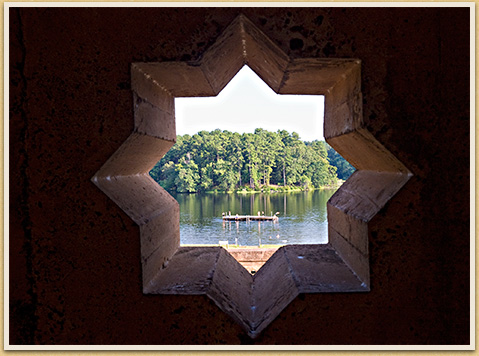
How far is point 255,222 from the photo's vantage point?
31219mm

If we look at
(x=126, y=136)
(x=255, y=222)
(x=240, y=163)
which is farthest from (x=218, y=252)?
(x=240, y=163)

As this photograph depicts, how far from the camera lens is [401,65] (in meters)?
1.16

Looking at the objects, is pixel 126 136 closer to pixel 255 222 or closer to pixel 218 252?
pixel 218 252

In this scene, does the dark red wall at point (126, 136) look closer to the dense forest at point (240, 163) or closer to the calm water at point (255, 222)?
the calm water at point (255, 222)

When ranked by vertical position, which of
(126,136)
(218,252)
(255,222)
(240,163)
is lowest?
(255,222)

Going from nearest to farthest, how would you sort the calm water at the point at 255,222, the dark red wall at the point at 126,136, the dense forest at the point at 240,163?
the dark red wall at the point at 126,136 → the calm water at the point at 255,222 → the dense forest at the point at 240,163

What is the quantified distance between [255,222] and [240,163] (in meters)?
8.46

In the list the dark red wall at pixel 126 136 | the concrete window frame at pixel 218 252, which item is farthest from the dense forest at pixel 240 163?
the dark red wall at pixel 126 136

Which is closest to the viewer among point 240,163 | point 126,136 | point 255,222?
point 126,136

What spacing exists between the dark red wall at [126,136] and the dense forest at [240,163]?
34817 millimetres

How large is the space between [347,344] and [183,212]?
33909 millimetres

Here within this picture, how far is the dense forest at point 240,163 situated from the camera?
121 ft

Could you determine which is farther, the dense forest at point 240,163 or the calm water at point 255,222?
the dense forest at point 240,163

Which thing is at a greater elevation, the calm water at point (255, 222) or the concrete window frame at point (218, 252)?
the concrete window frame at point (218, 252)
